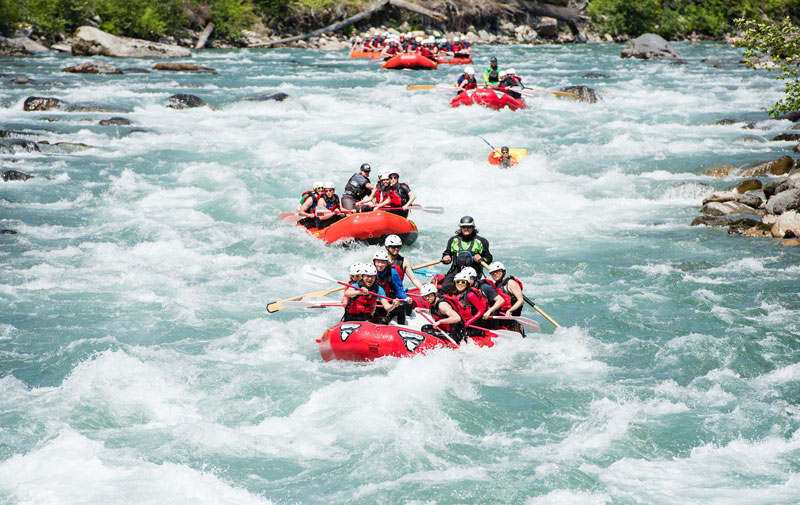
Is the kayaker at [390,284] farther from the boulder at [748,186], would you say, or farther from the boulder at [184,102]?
the boulder at [184,102]

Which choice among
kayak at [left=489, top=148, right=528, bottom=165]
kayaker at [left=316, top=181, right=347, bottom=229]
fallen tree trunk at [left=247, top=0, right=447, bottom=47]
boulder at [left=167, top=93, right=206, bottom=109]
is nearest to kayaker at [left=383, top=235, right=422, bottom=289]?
kayaker at [left=316, top=181, right=347, bottom=229]

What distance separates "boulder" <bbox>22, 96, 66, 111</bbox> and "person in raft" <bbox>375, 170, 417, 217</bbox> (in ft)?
41.5

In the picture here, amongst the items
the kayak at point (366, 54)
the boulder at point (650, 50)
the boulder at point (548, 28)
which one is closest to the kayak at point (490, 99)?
the kayak at point (366, 54)

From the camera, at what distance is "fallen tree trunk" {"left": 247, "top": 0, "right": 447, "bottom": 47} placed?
42.1 m

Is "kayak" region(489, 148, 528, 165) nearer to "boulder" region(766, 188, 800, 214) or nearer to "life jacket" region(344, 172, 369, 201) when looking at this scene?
"life jacket" region(344, 172, 369, 201)

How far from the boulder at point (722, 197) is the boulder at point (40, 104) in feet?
53.4

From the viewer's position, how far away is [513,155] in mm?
16359

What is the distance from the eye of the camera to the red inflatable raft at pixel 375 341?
7.93 metres

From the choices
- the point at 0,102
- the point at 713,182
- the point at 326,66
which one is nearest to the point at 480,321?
the point at 713,182

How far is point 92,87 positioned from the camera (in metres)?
24.2

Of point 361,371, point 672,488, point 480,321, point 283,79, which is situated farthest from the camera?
point 283,79

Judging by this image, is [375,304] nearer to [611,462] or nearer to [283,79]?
[611,462]

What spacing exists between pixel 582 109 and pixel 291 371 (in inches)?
646

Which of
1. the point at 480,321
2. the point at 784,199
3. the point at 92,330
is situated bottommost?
the point at 92,330
